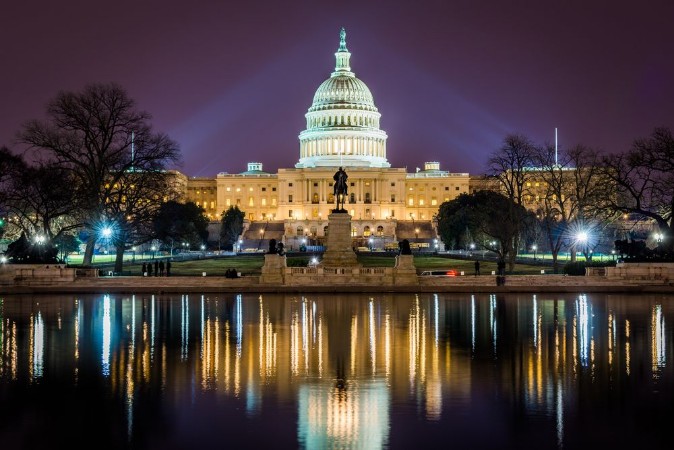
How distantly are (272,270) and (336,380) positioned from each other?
94.2ft

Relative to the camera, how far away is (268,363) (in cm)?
2223

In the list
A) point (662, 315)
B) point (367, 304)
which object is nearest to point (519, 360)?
point (662, 315)

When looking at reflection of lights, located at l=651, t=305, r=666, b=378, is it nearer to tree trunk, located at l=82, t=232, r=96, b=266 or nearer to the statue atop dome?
tree trunk, located at l=82, t=232, r=96, b=266

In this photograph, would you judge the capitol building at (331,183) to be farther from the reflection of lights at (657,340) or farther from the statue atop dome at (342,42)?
the reflection of lights at (657,340)

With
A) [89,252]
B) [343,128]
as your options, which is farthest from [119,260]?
[343,128]

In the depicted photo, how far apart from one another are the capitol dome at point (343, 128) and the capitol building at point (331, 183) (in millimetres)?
179

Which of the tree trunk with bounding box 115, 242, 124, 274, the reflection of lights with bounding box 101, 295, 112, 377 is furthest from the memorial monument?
the reflection of lights with bounding box 101, 295, 112, 377

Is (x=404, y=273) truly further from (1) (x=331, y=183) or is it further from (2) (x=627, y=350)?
(1) (x=331, y=183)

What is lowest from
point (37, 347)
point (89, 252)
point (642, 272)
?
point (37, 347)

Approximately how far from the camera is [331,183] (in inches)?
6531

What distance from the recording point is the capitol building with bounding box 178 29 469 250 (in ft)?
533

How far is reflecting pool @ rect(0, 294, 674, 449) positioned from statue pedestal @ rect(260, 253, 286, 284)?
14.0m

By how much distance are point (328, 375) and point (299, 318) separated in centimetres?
1183

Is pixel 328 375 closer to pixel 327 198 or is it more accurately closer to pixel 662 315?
pixel 662 315
